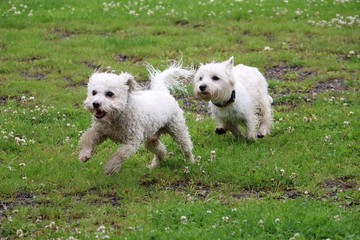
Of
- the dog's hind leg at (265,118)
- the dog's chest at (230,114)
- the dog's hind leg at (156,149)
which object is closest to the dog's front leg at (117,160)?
the dog's hind leg at (156,149)

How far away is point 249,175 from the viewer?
8.62 meters

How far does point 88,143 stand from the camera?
26.9ft

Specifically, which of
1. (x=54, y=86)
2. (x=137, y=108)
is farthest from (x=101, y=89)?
(x=54, y=86)

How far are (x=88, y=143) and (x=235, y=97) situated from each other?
2.85 metres

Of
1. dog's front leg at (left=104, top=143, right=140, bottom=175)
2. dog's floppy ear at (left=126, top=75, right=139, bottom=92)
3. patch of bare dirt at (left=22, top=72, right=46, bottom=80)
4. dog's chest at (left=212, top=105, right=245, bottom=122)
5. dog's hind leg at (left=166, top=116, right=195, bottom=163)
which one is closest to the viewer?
dog's front leg at (left=104, top=143, right=140, bottom=175)

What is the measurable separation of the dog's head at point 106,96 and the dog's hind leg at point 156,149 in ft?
Result: 4.03

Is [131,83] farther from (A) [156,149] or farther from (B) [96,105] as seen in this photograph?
(A) [156,149]

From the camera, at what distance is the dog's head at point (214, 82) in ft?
31.9

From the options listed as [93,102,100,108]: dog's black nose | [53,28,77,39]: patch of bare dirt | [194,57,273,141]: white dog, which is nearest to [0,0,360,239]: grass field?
[53,28,77,39]: patch of bare dirt

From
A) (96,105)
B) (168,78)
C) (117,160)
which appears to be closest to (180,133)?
(168,78)

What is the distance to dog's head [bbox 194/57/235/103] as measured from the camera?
973 cm

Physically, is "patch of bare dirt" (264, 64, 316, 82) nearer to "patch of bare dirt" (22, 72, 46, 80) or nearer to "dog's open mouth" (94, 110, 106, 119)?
"patch of bare dirt" (22, 72, 46, 80)

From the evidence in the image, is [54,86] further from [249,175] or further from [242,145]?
[249,175]

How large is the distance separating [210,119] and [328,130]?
2.03 metres
